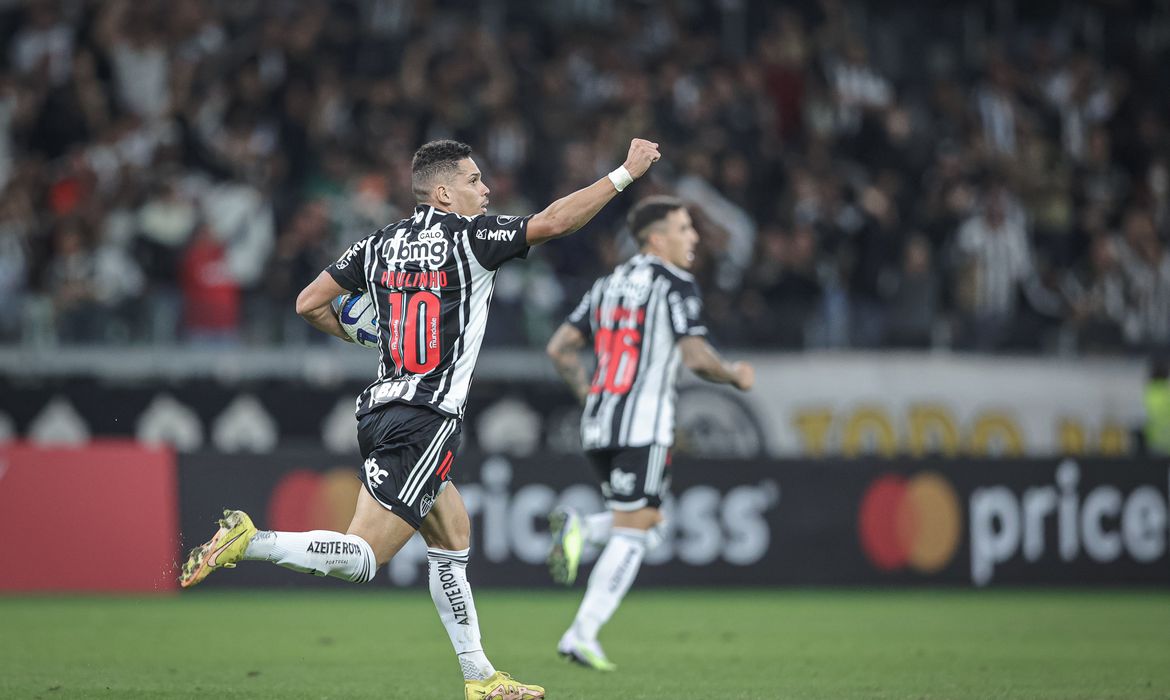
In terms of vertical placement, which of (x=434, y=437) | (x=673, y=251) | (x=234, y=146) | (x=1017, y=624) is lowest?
(x=1017, y=624)

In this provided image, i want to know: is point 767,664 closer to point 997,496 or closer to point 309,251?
point 997,496

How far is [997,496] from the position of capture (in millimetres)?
14031

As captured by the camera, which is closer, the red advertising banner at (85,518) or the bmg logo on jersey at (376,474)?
the bmg logo on jersey at (376,474)

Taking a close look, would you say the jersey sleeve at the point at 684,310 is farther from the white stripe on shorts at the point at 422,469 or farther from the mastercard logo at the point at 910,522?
the mastercard logo at the point at 910,522

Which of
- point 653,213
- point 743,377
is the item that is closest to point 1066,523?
point 653,213

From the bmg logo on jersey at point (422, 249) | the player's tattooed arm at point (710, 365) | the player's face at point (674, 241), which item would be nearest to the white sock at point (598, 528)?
the player's tattooed arm at point (710, 365)

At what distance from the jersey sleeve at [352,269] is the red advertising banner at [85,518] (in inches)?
255

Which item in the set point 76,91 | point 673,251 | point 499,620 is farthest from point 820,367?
point 76,91

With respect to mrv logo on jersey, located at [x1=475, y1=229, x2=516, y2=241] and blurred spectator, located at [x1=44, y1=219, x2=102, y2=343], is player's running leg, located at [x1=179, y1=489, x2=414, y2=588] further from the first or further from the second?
blurred spectator, located at [x1=44, y1=219, x2=102, y2=343]

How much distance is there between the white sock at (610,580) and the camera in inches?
330

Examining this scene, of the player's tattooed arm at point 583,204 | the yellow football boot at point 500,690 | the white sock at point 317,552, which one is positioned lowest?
the yellow football boot at point 500,690

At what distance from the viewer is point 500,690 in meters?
6.55

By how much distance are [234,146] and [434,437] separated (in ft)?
32.6

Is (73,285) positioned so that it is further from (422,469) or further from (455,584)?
(422,469)
